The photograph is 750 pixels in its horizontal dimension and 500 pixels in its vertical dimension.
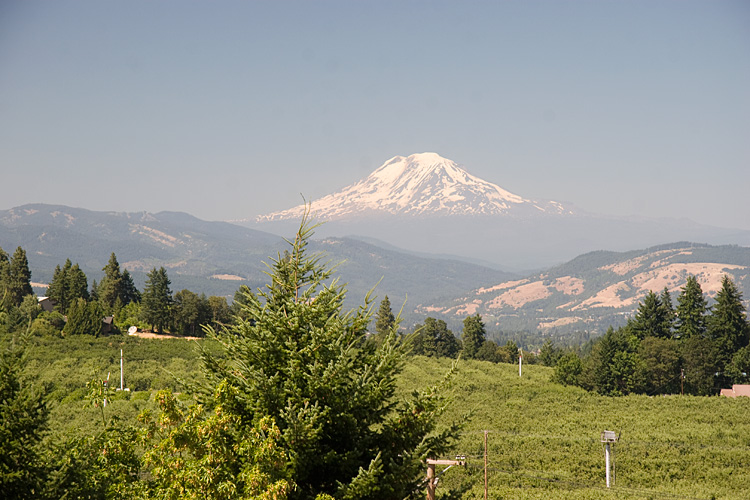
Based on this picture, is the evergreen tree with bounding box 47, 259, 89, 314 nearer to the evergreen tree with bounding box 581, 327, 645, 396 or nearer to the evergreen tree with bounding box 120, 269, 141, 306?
the evergreen tree with bounding box 120, 269, 141, 306

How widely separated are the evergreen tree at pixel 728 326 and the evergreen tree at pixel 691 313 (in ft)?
5.21

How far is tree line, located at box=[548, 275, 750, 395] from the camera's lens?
6956 cm

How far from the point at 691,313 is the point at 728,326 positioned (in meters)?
5.21

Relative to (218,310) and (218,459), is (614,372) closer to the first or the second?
(218,310)

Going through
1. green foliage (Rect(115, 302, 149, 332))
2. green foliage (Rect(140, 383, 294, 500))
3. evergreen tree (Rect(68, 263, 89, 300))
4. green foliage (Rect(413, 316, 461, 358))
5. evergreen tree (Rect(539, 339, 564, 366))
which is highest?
green foliage (Rect(140, 383, 294, 500))

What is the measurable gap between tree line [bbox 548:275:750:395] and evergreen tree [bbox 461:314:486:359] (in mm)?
26254

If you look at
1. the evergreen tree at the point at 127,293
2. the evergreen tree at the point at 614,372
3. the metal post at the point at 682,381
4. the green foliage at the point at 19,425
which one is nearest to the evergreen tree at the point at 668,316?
the metal post at the point at 682,381

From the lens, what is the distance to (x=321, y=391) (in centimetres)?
1222

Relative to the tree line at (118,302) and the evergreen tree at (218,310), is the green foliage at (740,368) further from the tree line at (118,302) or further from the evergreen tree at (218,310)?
the evergreen tree at (218,310)

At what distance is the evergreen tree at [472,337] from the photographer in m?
102

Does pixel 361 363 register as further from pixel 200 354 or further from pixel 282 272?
pixel 200 354

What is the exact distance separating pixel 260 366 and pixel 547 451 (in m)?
31.4

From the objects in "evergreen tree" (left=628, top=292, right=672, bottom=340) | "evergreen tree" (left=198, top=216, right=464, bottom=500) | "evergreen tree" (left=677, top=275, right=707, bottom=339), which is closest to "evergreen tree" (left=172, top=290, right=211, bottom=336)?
"evergreen tree" (left=628, top=292, right=672, bottom=340)

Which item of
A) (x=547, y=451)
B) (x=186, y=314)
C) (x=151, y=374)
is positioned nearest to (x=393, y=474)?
(x=547, y=451)
